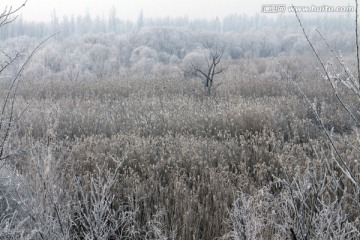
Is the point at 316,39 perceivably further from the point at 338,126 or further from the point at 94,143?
the point at 94,143

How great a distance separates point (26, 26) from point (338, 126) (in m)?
52.3

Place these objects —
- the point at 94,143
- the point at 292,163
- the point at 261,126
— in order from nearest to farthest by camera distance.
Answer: the point at 292,163 → the point at 94,143 → the point at 261,126

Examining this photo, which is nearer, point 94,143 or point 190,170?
point 190,170

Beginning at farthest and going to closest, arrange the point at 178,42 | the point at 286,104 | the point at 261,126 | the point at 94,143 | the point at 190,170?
the point at 178,42, the point at 286,104, the point at 261,126, the point at 94,143, the point at 190,170

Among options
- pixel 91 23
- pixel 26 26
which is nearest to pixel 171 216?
pixel 26 26

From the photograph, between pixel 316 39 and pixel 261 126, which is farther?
pixel 316 39

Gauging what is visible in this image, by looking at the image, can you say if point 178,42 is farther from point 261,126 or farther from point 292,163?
point 292,163

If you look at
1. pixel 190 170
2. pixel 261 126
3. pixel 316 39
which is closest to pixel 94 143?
pixel 190 170

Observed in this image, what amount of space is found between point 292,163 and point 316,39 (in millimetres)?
36250

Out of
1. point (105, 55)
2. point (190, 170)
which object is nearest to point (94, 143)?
point (190, 170)

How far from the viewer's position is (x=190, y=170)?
4.95 meters

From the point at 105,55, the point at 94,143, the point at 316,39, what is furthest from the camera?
the point at 316,39

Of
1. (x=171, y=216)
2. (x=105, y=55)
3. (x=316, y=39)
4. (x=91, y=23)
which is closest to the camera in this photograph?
(x=171, y=216)

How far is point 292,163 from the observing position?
182 inches
